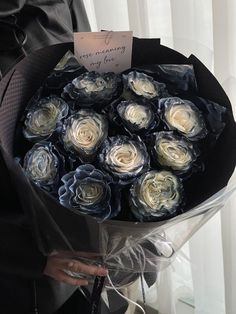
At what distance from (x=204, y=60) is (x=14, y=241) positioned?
16.8 inches

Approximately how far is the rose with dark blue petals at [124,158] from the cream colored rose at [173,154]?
0.02 m

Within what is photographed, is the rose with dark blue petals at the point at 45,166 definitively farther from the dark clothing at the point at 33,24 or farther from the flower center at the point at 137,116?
the dark clothing at the point at 33,24

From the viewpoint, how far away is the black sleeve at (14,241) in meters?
0.75

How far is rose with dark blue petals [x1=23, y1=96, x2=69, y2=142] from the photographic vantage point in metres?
0.65

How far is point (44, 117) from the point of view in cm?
67

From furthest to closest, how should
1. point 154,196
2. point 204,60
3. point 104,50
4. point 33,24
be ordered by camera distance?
point 33,24 → point 204,60 → point 104,50 → point 154,196

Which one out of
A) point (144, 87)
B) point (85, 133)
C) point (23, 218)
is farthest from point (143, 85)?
point (23, 218)

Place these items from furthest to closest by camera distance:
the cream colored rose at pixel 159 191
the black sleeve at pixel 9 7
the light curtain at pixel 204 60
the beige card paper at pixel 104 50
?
1. the light curtain at pixel 204 60
2. the black sleeve at pixel 9 7
3. the beige card paper at pixel 104 50
4. the cream colored rose at pixel 159 191

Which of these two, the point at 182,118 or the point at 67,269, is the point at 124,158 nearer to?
the point at 182,118

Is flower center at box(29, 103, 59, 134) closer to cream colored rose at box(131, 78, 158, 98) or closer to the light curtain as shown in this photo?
cream colored rose at box(131, 78, 158, 98)

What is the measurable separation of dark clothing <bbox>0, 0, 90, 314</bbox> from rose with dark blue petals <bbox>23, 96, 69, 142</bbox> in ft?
0.38

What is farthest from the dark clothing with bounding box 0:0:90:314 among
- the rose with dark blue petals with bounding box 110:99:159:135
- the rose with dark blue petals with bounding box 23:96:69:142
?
the rose with dark blue petals with bounding box 110:99:159:135

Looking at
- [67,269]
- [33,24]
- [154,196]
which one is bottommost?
[67,269]

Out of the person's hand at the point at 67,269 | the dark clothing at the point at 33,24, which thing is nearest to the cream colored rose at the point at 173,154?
the person's hand at the point at 67,269
